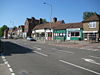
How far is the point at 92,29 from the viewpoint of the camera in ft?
145

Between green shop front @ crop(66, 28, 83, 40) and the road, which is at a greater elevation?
green shop front @ crop(66, 28, 83, 40)

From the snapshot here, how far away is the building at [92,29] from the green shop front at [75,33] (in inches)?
77.6

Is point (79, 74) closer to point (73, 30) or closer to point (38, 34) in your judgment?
point (73, 30)

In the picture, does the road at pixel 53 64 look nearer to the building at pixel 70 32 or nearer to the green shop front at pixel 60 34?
the building at pixel 70 32

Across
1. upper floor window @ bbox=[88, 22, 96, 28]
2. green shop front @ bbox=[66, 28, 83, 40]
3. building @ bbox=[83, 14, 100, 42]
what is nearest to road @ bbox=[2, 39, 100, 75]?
building @ bbox=[83, 14, 100, 42]

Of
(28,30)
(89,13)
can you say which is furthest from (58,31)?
(89,13)

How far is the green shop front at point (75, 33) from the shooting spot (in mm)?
48500

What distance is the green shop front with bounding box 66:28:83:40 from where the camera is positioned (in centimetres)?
4850

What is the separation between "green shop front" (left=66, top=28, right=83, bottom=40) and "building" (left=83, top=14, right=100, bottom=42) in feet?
6.46

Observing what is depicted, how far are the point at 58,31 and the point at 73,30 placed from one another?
333 inches

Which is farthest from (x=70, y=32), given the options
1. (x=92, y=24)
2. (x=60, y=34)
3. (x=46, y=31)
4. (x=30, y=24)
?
(x=30, y=24)

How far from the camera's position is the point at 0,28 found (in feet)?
563

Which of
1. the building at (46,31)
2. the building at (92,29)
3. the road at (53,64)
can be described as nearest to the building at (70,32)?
the building at (92,29)

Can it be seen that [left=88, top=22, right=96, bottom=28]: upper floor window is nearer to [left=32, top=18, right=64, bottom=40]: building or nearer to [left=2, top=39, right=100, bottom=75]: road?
[left=32, top=18, right=64, bottom=40]: building
